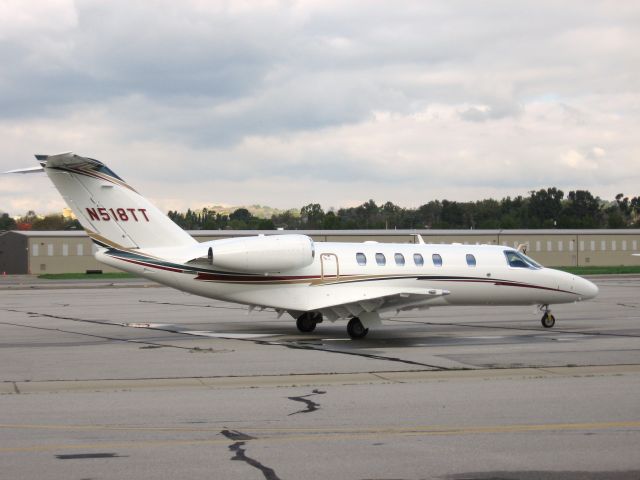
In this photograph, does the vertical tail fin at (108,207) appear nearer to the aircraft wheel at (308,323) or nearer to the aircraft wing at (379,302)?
→ the aircraft wheel at (308,323)

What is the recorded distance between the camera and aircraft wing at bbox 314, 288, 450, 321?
2131 cm

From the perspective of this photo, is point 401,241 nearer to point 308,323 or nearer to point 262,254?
point 308,323

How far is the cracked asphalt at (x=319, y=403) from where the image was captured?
8.55 meters

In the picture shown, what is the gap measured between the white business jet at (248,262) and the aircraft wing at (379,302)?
30 millimetres

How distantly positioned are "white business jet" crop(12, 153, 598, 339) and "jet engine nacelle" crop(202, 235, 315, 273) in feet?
0.09

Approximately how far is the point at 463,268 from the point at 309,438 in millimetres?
Result: 14912

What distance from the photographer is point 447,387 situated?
13.4 metres

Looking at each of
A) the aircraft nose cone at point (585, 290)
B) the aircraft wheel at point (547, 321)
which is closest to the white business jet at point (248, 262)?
the aircraft wheel at point (547, 321)

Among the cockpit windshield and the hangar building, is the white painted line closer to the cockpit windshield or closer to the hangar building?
the cockpit windshield

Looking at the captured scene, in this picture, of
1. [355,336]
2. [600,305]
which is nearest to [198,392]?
[355,336]

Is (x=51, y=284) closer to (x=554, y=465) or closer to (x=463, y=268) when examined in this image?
Result: (x=463, y=268)

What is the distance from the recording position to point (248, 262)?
70.7ft

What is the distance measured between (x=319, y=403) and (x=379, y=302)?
376 inches

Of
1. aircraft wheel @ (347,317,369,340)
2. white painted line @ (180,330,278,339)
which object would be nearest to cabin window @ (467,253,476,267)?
aircraft wheel @ (347,317,369,340)
